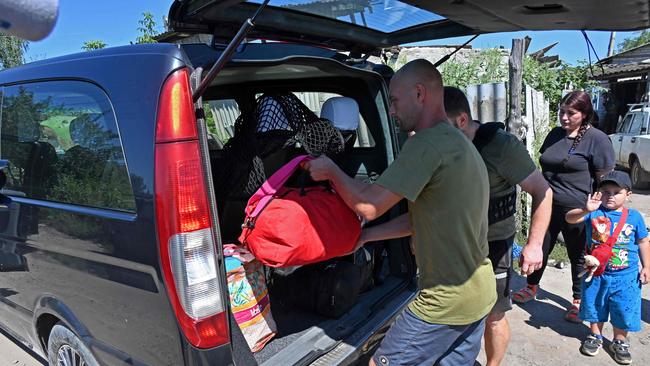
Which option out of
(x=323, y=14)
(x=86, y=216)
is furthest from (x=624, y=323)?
(x=86, y=216)

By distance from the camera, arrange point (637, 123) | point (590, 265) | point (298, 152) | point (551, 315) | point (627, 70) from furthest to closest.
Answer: point (627, 70)
point (637, 123)
point (551, 315)
point (590, 265)
point (298, 152)

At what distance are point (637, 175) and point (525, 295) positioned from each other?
7.95 m

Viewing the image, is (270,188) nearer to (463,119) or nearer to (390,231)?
(390,231)

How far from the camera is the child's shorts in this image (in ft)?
10.4

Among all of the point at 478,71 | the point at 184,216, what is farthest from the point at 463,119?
the point at 478,71

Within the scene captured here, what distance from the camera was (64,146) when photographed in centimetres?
215

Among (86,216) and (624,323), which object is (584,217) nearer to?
(624,323)

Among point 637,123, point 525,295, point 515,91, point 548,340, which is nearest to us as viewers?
point 548,340

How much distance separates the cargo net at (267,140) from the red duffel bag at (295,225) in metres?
0.40

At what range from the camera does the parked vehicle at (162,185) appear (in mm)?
1635

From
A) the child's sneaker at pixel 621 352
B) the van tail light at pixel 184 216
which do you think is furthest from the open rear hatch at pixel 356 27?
the child's sneaker at pixel 621 352

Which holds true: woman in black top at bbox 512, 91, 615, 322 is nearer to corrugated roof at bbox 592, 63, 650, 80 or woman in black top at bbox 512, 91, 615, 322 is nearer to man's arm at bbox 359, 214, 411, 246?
man's arm at bbox 359, 214, 411, 246

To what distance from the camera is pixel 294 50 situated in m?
2.19

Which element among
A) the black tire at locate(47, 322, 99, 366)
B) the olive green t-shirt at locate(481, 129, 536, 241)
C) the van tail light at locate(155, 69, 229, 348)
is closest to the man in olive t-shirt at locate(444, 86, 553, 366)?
the olive green t-shirt at locate(481, 129, 536, 241)
